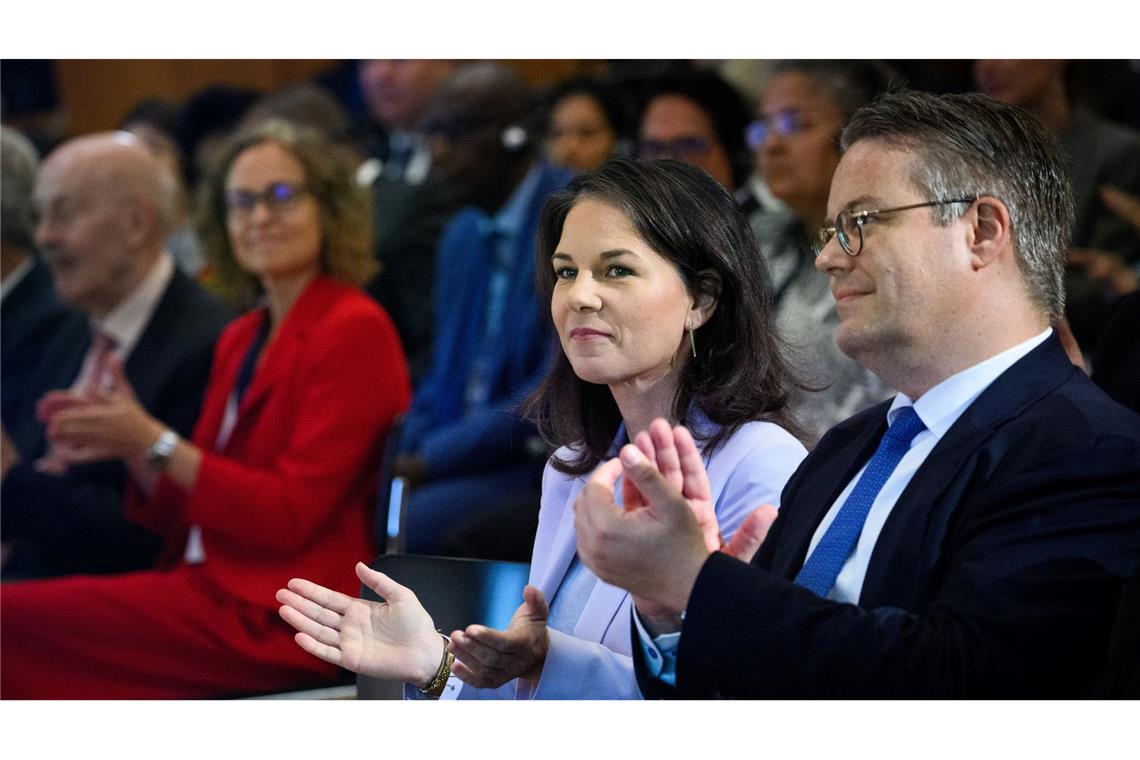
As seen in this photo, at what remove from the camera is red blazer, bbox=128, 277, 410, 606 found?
3428 millimetres

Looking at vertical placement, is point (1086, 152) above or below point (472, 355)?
above

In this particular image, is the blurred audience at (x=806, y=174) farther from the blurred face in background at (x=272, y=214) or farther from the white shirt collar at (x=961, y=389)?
the white shirt collar at (x=961, y=389)

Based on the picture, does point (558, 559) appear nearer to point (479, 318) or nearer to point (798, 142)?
point (798, 142)

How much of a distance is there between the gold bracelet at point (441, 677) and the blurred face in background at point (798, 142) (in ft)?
6.30

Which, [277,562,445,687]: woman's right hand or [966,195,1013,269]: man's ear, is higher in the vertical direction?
[966,195,1013,269]: man's ear

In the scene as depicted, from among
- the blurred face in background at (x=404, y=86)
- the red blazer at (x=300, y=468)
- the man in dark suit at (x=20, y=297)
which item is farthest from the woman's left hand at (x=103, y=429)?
the blurred face in background at (x=404, y=86)

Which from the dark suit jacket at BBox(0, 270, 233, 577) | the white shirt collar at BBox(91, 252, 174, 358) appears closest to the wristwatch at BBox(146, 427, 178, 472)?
the dark suit jacket at BBox(0, 270, 233, 577)

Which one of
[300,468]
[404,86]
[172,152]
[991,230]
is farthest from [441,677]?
[172,152]

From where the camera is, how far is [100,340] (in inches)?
157

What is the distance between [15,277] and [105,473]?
0.95m

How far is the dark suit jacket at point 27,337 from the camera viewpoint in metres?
4.09

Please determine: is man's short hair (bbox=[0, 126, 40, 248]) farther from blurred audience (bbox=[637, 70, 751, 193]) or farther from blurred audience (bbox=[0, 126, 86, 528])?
blurred audience (bbox=[637, 70, 751, 193])

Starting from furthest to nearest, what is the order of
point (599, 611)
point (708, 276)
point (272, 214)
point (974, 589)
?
point (272, 214) < point (708, 276) < point (599, 611) < point (974, 589)

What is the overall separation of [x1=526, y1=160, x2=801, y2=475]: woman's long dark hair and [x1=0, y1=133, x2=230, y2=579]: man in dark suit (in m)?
1.89
